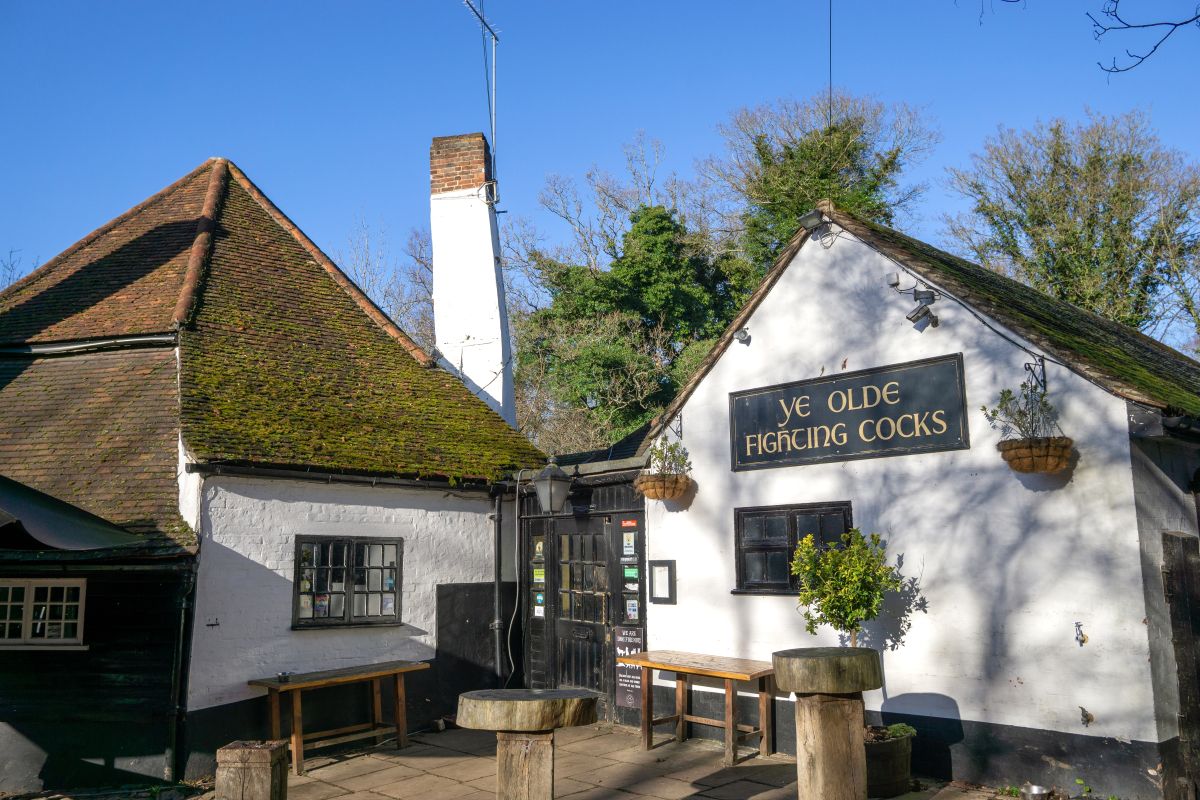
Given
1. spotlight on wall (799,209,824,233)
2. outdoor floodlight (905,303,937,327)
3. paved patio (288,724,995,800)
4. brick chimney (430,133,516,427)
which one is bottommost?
paved patio (288,724,995,800)

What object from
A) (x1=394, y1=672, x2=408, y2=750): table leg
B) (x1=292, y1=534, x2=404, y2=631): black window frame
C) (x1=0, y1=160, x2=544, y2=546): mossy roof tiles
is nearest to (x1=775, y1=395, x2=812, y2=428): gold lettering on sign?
(x1=0, y1=160, x2=544, y2=546): mossy roof tiles

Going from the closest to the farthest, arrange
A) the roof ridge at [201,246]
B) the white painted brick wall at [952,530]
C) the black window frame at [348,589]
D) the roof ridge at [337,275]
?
the white painted brick wall at [952,530] < the black window frame at [348,589] < the roof ridge at [201,246] < the roof ridge at [337,275]

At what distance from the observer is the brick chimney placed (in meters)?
14.4

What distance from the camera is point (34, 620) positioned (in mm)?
8422

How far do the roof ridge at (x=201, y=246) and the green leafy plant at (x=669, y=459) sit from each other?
5.83 metres

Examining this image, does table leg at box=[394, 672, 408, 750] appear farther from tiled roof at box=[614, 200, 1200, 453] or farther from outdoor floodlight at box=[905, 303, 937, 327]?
outdoor floodlight at box=[905, 303, 937, 327]

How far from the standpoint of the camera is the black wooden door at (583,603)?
1038 cm

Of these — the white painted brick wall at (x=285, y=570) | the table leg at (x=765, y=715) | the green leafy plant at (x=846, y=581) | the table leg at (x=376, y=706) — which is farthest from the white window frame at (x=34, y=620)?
the green leafy plant at (x=846, y=581)

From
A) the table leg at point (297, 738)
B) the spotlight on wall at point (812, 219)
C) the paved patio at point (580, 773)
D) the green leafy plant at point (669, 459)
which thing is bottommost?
the paved patio at point (580, 773)

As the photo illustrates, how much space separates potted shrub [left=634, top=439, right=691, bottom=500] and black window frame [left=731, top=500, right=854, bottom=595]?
26.8 inches

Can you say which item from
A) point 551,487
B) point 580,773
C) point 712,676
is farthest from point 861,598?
point 551,487

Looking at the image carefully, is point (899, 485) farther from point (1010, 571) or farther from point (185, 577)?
point (185, 577)

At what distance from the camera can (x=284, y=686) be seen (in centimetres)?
847

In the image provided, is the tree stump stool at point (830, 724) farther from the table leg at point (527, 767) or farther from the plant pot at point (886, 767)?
the plant pot at point (886, 767)
